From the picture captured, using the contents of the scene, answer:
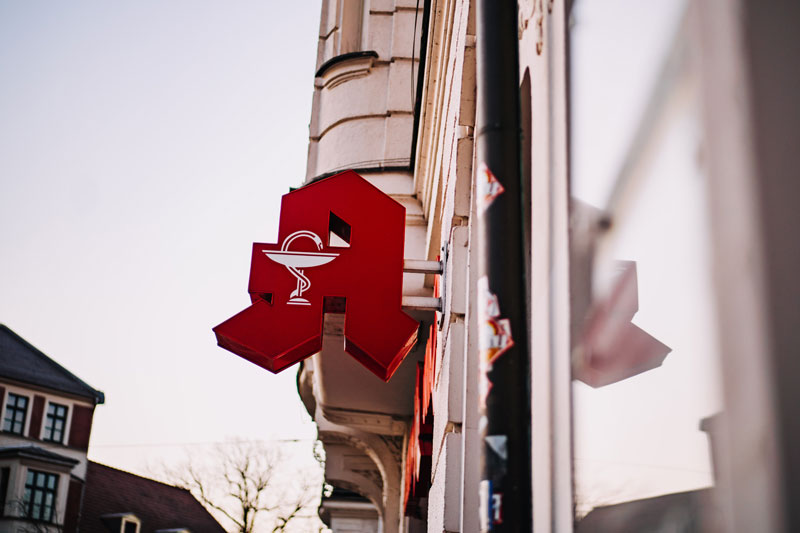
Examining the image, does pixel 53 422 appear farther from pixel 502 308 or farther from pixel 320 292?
pixel 502 308

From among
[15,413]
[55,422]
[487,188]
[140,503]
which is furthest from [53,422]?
[487,188]

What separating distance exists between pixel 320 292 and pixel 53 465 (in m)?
36.6

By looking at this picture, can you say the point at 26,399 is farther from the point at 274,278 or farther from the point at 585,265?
the point at 585,265

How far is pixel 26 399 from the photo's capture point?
1565 inches

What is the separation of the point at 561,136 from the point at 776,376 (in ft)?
4.49

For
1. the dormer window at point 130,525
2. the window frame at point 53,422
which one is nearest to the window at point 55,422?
the window frame at point 53,422

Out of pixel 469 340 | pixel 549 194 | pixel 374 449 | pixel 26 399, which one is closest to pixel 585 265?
pixel 549 194

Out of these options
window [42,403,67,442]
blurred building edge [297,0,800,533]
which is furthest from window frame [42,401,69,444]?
blurred building edge [297,0,800,533]

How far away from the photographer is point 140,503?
45156 millimetres

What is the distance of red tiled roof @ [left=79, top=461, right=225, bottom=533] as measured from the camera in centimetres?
4138

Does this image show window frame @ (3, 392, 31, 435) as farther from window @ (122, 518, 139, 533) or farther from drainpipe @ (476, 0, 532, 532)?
drainpipe @ (476, 0, 532, 532)

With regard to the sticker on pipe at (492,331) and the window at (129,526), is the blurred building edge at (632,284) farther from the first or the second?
the window at (129,526)

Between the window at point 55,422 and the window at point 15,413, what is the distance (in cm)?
109

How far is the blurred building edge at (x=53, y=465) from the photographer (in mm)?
36656
